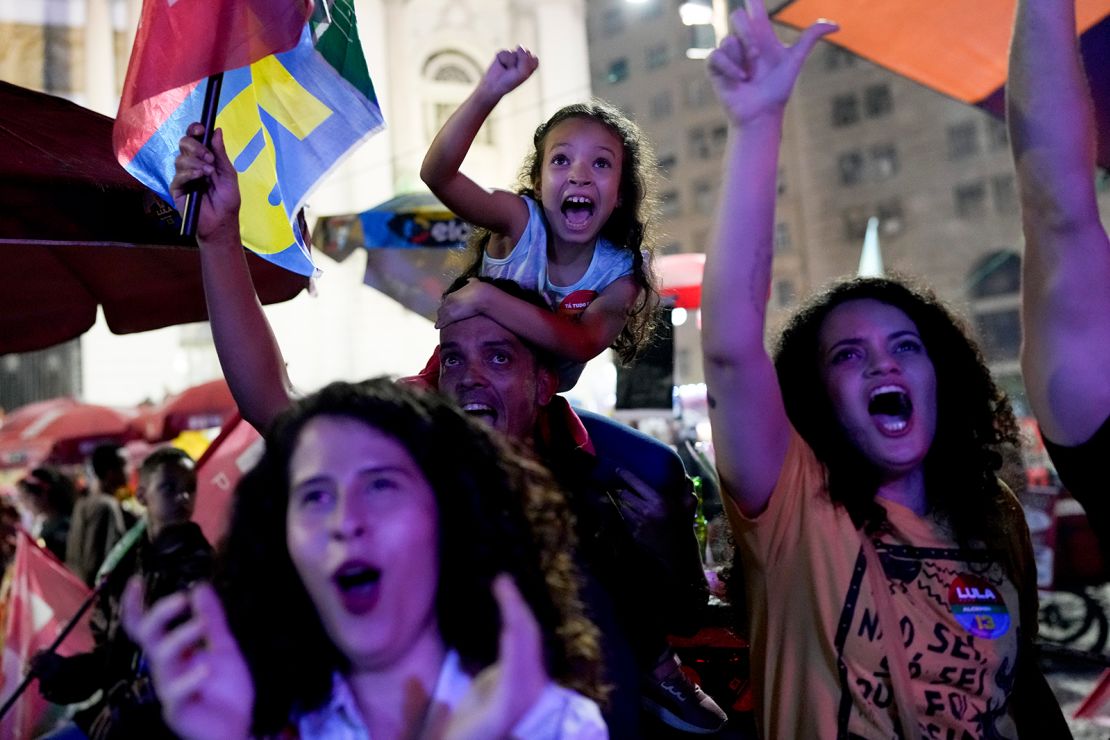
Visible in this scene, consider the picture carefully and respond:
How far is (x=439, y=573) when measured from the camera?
1568 mm

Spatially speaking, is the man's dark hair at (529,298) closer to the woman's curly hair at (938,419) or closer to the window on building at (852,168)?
the woman's curly hair at (938,419)

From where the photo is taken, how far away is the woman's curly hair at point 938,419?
2215 mm

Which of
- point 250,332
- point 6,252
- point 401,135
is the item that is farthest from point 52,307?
point 401,135

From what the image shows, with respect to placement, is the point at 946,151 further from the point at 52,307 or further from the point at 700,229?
the point at 52,307

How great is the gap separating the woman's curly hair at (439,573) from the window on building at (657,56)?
58816 millimetres

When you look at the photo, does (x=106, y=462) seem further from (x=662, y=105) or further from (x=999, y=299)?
(x=662, y=105)

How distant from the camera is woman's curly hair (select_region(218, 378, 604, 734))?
5.03ft

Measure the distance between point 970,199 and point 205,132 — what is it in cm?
4805

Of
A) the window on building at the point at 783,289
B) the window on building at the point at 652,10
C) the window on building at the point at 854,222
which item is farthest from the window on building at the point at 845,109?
the window on building at the point at 652,10

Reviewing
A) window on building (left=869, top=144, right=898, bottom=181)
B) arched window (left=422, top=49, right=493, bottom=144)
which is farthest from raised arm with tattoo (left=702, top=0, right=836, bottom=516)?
window on building (left=869, top=144, right=898, bottom=181)

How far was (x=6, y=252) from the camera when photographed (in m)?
3.70

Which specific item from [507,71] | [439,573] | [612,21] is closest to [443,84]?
[507,71]

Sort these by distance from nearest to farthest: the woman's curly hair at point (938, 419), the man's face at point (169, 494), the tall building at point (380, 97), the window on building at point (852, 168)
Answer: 1. the woman's curly hair at point (938, 419)
2. the man's face at point (169, 494)
3. the tall building at point (380, 97)
4. the window on building at point (852, 168)

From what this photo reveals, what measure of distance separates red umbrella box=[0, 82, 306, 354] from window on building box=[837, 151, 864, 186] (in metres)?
49.3
